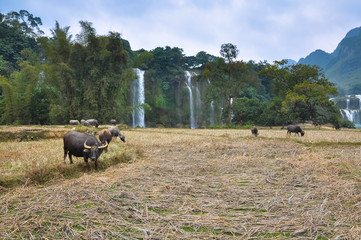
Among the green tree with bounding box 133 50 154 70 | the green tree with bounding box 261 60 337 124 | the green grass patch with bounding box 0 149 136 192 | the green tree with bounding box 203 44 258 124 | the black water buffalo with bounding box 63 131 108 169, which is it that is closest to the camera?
the green grass patch with bounding box 0 149 136 192

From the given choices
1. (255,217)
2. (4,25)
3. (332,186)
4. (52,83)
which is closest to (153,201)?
(255,217)

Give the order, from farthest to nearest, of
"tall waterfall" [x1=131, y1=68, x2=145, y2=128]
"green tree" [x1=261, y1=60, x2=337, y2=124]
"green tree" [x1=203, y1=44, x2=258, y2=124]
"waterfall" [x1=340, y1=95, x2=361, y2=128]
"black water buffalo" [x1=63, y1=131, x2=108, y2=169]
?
"waterfall" [x1=340, y1=95, x2=361, y2=128], "tall waterfall" [x1=131, y1=68, x2=145, y2=128], "green tree" [x1=203, y1=44, x2=258, y2=124], "green tree" [x1=261, y1=60, x2=337, y2=124], "black water buffalo" [x1=63, y1=131, x2=108, y2=169]

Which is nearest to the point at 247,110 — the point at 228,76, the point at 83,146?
the point at 228,76

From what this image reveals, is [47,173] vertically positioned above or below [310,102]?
below

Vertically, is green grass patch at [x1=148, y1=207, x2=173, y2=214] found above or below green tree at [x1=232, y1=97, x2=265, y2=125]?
below

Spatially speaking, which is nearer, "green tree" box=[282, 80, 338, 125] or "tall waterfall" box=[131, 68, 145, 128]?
"green tree" box=[282, 80, 338, 125]

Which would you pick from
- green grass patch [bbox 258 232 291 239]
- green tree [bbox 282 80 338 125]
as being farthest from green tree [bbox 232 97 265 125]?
green grass patch [bbox 258 232 291 239]

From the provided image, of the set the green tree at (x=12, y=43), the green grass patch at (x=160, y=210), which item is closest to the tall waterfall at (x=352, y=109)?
the green grass patch at (x=160, y=210)

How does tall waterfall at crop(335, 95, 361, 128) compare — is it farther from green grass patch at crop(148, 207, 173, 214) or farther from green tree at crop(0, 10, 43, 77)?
green tree at crop(0, 10, 43, 77)

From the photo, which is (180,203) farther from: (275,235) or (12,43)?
(12,43)

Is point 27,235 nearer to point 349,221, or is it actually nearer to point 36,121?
point 349,221

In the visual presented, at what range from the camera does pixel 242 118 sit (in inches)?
1305

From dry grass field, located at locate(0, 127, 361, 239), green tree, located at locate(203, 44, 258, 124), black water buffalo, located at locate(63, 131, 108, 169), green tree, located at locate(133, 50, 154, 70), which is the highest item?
green tree, located at locate(133, 50, 154, 70)

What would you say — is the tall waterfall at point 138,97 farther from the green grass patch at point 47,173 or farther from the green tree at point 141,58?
the green grass patch at point 47,173
